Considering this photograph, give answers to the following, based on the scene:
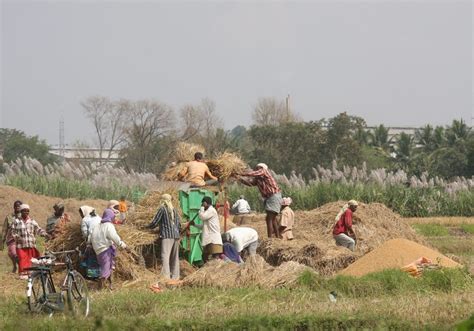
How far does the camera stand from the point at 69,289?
13.3 meters

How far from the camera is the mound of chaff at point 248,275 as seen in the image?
15148 mm

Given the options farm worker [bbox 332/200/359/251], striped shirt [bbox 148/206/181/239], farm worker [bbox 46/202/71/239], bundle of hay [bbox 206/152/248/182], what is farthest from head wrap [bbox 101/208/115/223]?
farm worker [bbox 332/200/359/251]

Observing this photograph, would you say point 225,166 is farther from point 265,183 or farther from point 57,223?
point 57,223

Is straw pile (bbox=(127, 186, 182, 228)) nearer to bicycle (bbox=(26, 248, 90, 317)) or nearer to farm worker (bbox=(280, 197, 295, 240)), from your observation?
farm worker (bbox=(280, 197, 295, 240))

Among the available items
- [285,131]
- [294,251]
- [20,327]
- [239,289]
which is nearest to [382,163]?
[285,131]

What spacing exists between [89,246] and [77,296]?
10.5 feet

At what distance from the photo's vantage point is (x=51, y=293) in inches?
528

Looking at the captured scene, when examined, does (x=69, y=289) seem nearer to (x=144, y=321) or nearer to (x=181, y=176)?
(x=144, y=321)

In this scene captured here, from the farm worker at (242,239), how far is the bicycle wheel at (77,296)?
491cm

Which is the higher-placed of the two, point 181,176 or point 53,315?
point 181,176

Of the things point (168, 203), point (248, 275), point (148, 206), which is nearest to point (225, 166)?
point (148, 206)

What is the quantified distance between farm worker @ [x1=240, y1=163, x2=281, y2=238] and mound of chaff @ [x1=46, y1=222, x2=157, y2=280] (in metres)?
2.55

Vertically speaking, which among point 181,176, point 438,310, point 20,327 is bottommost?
point 438,310

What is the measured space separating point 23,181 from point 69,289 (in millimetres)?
24992
